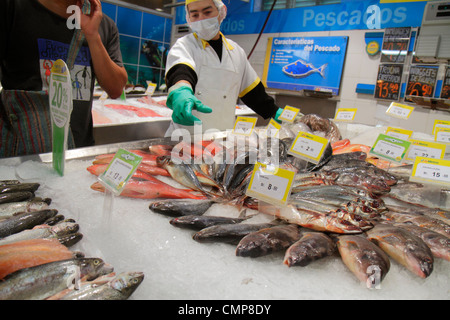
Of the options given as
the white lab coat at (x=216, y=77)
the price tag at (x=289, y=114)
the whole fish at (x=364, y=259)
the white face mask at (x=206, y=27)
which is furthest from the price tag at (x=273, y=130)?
the whole fish at (x=364, y=259)

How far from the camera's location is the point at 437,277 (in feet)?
3.95

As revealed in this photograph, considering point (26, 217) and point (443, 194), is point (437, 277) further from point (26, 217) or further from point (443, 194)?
point (26, 217)

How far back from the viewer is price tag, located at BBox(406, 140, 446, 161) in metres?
2.06

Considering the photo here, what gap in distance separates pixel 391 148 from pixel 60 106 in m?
2.02

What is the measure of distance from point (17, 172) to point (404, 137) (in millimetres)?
2529

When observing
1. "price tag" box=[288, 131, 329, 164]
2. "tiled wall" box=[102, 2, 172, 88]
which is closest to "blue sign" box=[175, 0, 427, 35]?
"tiled wall" box=[102, 2, 172, 88]

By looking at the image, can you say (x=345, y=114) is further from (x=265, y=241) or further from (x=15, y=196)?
(x=15, y=196)

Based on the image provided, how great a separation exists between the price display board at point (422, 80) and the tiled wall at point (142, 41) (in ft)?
21.0

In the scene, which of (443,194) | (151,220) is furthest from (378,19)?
(151,220)

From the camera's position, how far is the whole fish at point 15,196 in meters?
1.38

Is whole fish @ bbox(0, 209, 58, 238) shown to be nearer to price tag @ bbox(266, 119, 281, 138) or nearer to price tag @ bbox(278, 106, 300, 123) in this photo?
price tag @ bbox(266, 119, 281, 138)

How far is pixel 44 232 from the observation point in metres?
1.18

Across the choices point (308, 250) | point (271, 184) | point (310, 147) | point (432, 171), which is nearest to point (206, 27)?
point (310, 147)

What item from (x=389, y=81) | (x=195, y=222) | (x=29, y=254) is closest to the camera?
(x=29, y=254)
